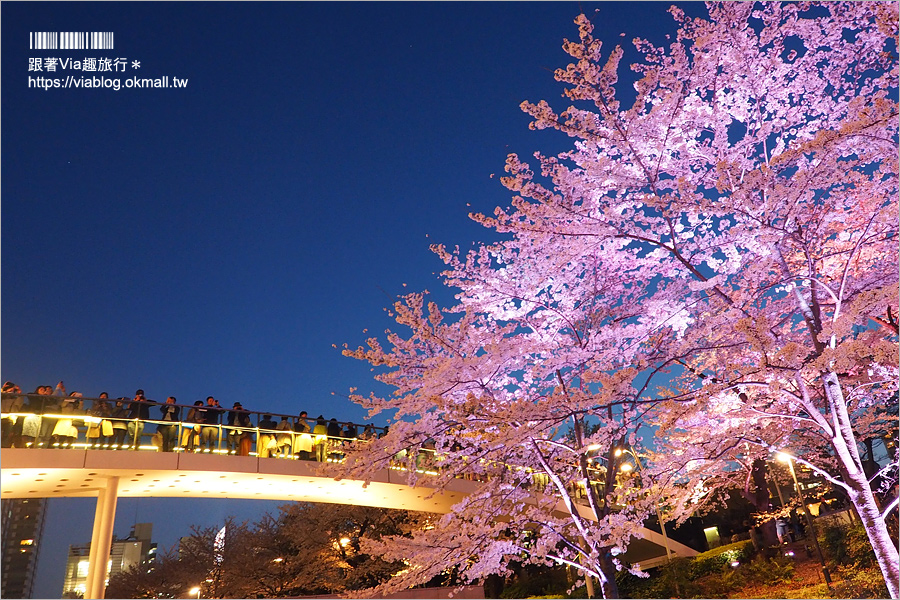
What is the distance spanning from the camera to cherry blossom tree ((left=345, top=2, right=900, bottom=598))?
5762 millimetres

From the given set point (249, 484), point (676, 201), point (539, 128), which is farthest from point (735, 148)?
point (249, 484)

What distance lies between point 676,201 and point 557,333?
13.3 ft

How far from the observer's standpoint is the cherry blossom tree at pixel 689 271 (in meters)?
5.76

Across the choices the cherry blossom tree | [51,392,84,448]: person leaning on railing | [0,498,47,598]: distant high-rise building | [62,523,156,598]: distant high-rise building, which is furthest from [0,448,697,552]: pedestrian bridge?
[0,498,47,598]: distant high-rise building

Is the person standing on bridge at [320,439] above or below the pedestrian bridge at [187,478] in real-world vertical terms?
above

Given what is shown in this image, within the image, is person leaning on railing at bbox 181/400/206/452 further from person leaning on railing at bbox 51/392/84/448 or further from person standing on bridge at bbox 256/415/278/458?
person leaning on railing at bbox 51/392/84/448

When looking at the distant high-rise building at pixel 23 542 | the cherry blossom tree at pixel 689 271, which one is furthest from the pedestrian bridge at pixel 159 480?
the distant high-rise building at pixel 23 542

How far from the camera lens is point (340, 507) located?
69.4 feet

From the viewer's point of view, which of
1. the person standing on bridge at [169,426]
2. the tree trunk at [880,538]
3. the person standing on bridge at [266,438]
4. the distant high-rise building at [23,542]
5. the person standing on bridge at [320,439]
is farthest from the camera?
the distant high-rise building at [23,542]

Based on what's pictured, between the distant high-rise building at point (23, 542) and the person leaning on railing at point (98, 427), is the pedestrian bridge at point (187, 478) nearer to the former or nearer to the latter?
the person leaning on railing at point (98, 427)

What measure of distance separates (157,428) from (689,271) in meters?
10.2

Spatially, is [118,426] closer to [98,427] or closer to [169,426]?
[98,427]

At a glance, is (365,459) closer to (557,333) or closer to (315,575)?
(557,333)

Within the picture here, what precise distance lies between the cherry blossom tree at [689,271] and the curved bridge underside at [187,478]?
2552 mm
